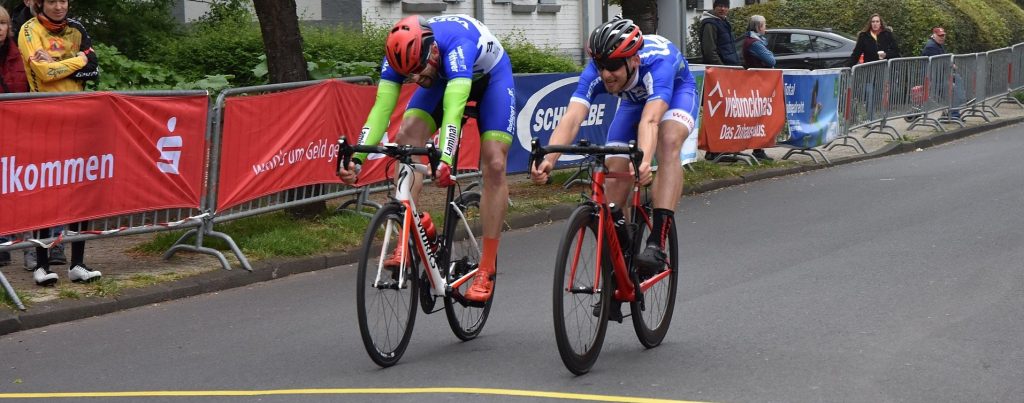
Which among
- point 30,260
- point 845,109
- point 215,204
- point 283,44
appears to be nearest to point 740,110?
point 845,109

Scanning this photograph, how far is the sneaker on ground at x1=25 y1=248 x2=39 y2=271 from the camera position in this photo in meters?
10.2

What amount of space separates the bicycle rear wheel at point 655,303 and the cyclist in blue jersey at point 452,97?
784 mm

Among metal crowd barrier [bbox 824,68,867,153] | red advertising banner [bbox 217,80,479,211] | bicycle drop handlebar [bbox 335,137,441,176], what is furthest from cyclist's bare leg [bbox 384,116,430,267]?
metal crowd barrier [bbox 824,68,867,153]

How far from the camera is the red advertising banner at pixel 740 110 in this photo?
17.1 meters

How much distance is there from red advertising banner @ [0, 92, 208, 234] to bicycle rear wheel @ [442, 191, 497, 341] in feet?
9.84

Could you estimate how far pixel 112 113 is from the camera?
9.70 meters

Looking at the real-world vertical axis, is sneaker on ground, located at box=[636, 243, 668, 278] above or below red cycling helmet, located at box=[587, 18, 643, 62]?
below

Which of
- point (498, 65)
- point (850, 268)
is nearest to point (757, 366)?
point (498, 65)

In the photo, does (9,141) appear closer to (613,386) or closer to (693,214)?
(613,386)

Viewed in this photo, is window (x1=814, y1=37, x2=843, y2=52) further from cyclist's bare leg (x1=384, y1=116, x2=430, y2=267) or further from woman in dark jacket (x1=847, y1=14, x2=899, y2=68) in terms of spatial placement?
cyclist's bare leg (x1=384, y1=116, x2=430, y2=267)

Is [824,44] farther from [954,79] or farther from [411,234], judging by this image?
[411,234]

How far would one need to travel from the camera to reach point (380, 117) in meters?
7.38

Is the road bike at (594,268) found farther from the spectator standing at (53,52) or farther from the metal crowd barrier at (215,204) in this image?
the spectator standing at (53,52)

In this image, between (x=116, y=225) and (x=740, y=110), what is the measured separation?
30.9 ft
